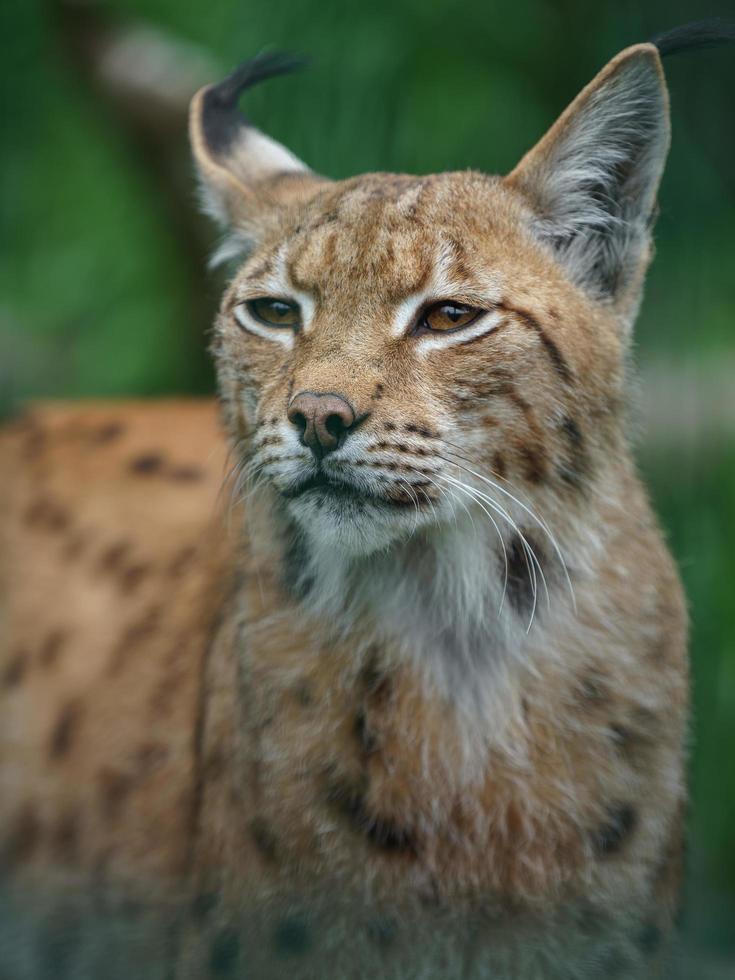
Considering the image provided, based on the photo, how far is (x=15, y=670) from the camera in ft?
12.6

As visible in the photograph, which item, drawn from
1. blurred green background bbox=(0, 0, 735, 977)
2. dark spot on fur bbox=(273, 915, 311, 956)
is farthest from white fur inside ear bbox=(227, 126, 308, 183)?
dark spot on fur bbox=(273, 915, 311, 956)

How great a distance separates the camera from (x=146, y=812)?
11.0ft

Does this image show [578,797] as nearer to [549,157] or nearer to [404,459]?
[404,459]

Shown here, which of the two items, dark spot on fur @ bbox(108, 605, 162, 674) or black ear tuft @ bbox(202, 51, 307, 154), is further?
dark spot on fur @ bbox(108, 605, 162, 674)

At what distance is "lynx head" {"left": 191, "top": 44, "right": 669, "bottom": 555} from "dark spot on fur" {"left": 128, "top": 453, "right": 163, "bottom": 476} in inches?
48.2

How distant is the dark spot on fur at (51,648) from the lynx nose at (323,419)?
1739mm

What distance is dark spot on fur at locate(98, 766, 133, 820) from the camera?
3.44 meters

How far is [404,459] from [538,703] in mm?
684

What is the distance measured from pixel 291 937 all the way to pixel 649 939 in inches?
30.2

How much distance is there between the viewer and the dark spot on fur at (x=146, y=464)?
391cm

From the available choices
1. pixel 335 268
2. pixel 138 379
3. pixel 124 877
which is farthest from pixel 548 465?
pixel 138 379

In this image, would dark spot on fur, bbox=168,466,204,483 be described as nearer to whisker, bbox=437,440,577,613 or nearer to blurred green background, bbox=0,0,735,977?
blurred green background, bbox=0,0,735,977

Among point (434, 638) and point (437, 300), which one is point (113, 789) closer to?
point (434, 638)

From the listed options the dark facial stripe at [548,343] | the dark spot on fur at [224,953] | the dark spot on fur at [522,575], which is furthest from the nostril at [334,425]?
the dark spot on fur at [224,953]
